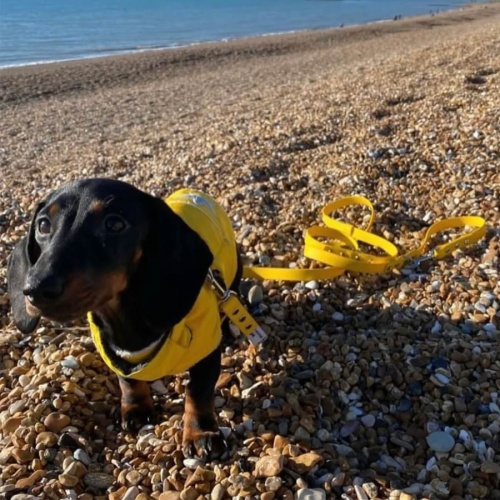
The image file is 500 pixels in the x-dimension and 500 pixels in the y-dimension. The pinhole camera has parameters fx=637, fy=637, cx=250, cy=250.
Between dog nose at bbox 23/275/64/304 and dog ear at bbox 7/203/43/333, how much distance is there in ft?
1.54

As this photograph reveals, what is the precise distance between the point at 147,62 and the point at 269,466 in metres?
20.7

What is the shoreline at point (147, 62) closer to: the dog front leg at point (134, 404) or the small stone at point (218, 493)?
the dog front leg at point (134, 404)

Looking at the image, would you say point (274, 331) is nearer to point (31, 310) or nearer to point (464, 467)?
point (464, 467)

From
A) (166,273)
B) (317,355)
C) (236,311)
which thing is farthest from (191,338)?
(317,355)

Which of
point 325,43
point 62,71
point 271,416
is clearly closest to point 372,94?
point 271,416

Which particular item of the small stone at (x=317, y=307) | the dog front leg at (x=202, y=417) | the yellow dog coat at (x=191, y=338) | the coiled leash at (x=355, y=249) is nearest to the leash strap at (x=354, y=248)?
the coiled leash at (x=355, y=249)

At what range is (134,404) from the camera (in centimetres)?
311

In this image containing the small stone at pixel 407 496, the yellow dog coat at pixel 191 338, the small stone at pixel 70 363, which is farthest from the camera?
the small stone at pixel 70 363

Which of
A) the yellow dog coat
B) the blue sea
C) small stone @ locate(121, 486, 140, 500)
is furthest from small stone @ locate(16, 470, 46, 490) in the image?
the blue sea

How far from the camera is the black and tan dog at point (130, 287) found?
2369mm

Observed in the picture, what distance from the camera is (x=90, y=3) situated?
53250 millimetres

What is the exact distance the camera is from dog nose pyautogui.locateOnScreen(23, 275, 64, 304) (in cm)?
223

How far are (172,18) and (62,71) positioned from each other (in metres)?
22.9

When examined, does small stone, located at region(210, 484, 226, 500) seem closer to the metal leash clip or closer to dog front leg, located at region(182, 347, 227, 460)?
dog front leg, located at region(182, 347, 227, 460)
